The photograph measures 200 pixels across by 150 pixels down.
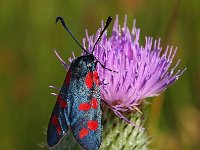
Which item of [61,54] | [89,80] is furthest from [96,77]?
[61,54]

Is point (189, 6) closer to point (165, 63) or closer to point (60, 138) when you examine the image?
point (165, 63)

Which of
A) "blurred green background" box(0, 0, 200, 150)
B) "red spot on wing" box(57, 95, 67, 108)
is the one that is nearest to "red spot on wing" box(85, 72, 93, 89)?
"red spot on wing" box(57, 95, 67, 108)

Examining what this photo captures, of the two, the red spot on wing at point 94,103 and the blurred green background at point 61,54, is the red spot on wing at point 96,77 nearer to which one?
the red spot on wing at point 94,103

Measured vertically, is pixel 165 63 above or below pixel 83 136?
above

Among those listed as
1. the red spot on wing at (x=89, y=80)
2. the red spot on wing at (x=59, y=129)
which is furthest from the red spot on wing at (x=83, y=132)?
the red spot on wing at (x=89, y=80)

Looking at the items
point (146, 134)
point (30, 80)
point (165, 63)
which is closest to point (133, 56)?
point (165, 63)

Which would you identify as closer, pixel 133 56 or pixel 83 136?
pixel 83 136

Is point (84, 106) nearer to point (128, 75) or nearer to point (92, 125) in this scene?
point (92, 125)
